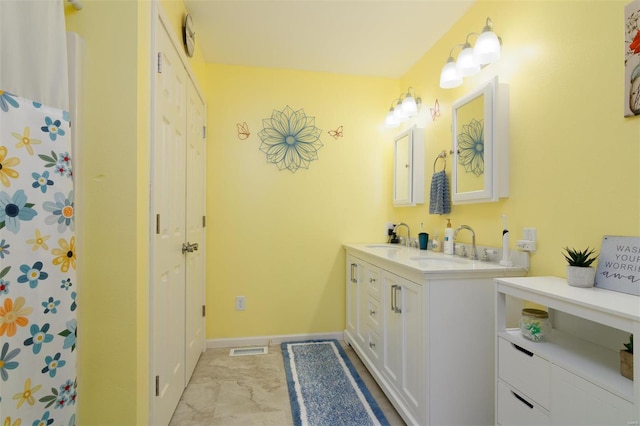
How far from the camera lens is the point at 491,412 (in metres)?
1.50

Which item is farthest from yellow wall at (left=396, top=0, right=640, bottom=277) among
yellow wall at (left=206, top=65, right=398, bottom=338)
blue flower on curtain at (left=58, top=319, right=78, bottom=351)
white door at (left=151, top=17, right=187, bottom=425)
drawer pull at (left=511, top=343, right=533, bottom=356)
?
blue flower on curtain at (left=58, top=319, right=78, bottom=351)

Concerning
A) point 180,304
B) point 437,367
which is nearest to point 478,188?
point 437,367

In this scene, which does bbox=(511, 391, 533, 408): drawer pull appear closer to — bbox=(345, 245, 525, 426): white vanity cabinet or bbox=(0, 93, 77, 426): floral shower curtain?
bbox=(345, 245, 525, 426): white vanity cabinet

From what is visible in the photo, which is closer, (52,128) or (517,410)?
(52,128)

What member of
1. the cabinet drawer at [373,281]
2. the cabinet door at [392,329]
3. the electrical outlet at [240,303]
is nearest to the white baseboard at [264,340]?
the electrical outlet at [240,303]

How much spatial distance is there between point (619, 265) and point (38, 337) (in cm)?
189

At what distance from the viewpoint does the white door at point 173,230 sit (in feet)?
4.76

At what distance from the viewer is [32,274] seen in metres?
0.88

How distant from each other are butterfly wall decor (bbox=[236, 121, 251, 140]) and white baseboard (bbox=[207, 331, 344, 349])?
1.79m

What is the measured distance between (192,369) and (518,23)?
2.94m

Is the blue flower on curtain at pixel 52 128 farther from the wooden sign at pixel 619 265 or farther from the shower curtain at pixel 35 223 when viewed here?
the wooden sign at pixel 619 265

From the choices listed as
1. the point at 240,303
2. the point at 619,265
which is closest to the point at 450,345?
the point at 619,265

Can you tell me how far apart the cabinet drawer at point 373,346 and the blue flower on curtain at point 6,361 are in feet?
5.75

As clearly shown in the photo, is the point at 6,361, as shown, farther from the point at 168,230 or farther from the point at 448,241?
the point at 448,241
